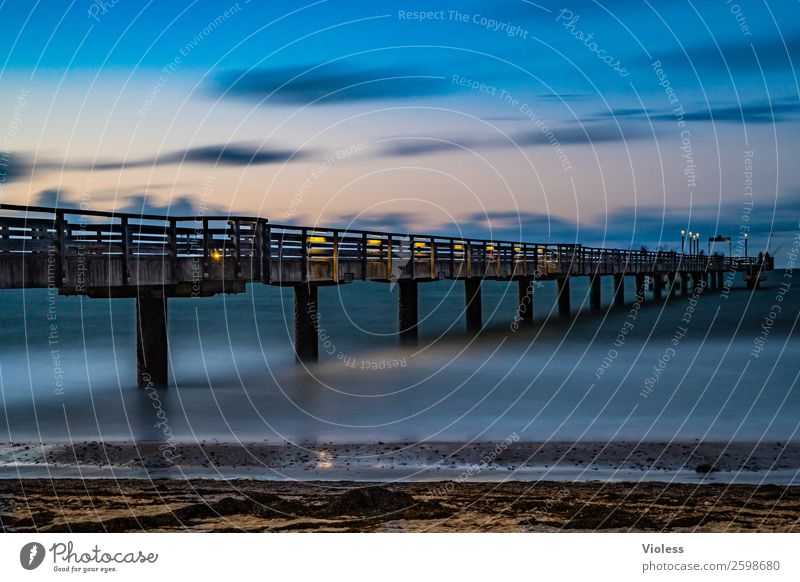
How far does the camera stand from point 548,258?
50812 mm

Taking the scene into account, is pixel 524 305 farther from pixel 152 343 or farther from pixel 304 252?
pixel 152 343

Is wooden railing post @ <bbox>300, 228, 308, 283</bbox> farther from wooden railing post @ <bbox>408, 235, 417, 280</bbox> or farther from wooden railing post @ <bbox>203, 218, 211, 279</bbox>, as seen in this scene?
wooden railing post @ <bbox>408, 235, 417, 280</bbox>

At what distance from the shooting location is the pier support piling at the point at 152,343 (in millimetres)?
21922

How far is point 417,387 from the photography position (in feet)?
78.2

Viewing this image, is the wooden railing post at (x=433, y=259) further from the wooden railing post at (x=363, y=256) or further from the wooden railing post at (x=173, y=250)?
the wooden railing post at (x=173, y=250)

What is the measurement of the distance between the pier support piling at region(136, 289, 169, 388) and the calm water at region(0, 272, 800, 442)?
530 millimetres

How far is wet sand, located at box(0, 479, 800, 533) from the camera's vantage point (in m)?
9.64

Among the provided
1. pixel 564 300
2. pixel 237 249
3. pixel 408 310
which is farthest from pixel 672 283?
pixel 237 249

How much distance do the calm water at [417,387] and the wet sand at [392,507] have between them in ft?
15.6

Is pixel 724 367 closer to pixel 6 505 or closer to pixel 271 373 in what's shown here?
pixel 271 373

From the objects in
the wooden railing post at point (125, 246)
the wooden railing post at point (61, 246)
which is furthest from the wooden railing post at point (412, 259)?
the wooden railing post at point (61, 246)

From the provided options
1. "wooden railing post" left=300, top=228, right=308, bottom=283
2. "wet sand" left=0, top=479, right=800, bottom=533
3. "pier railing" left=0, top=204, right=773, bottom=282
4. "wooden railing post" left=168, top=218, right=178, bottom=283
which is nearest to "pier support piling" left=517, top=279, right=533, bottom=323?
"pier railing" left=0, top=204, right=773, bottom=282

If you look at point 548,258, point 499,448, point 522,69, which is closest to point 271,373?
point 499,448

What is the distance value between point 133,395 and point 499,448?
10.0 meters
